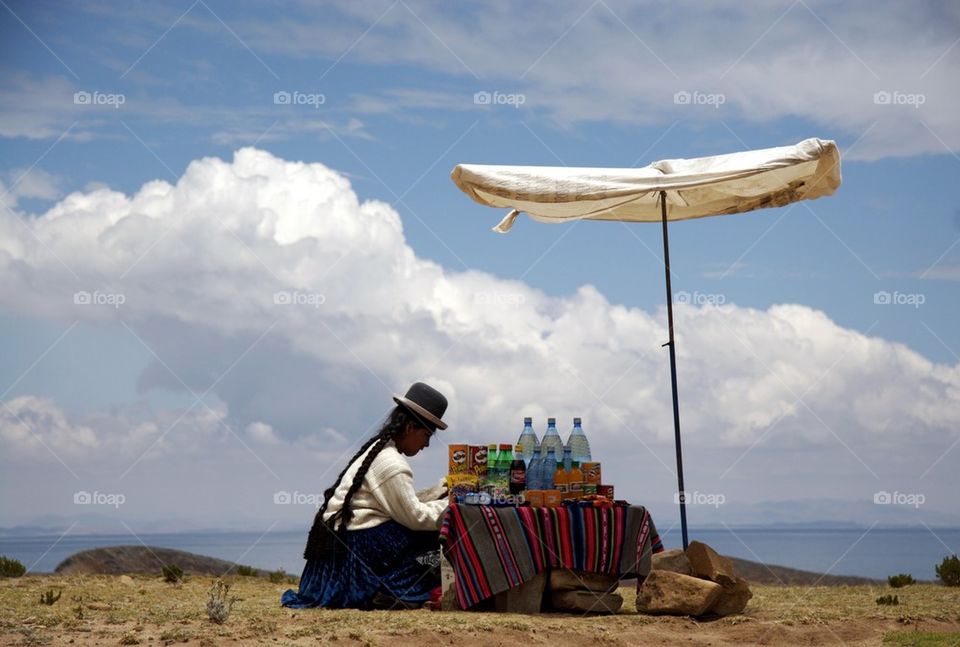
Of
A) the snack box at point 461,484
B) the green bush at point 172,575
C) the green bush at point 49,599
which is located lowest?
the green bush at point 49,599

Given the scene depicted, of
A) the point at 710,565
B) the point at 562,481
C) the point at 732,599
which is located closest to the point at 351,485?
the point at 562,481

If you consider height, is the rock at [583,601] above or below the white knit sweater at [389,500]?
below

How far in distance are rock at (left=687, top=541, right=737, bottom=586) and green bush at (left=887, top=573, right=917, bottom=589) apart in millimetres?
4977

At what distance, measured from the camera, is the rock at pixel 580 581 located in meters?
7.84

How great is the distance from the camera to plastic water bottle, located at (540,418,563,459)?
8031 mm

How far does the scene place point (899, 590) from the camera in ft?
36.5

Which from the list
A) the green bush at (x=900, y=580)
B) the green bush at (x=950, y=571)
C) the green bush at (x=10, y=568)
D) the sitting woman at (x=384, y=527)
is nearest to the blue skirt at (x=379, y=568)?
the sitting woman at (x=384, y=527)

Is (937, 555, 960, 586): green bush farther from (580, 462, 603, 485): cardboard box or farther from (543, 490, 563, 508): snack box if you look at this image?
(543, 490, 563, 508): snack box

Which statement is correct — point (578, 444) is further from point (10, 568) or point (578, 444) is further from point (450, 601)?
point (10, 568)

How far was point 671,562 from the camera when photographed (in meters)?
8.01

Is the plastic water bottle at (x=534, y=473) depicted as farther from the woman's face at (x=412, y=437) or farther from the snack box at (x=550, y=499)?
the woman's face at (x=412, y=437)

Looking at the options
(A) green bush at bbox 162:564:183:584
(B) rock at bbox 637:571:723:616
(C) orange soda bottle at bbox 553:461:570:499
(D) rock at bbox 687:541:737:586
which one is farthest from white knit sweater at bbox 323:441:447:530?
(A) green bush at bbox 162:564:183:584

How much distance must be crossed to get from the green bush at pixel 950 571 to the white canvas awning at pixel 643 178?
549cm

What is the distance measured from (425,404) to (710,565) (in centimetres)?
232
